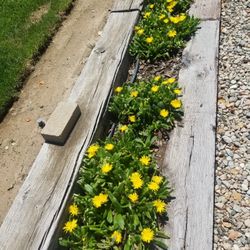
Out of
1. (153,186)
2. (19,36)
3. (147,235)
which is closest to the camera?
(147,235)

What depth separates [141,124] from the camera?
3674 mm

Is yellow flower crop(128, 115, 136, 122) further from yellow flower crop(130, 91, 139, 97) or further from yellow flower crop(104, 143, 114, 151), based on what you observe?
yellow flower crop(104, 143, 114, 151)

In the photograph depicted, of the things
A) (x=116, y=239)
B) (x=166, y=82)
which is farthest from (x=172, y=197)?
(x=166, y=82)

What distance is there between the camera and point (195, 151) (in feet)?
11.1

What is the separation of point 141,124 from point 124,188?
872 millimetres

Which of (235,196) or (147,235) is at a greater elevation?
(147,235)

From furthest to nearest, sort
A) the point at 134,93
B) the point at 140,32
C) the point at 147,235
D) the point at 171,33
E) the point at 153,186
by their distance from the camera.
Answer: the point at 140,32
the point at 171,33
the point at 134,93
the point at 153,186
the point at 147,235

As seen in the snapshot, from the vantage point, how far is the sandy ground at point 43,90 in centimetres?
402

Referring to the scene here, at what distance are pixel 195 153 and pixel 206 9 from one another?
2.29 meters

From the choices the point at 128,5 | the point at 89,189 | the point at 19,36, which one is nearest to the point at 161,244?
the point at 89,189

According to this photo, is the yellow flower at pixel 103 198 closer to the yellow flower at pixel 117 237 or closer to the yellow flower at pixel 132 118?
the yellow flower at pixel 117 237

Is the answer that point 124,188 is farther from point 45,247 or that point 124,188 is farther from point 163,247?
point 45,247

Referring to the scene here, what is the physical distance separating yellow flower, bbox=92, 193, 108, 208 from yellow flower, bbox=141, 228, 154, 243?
364 mm

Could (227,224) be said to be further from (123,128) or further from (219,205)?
(123,128)
